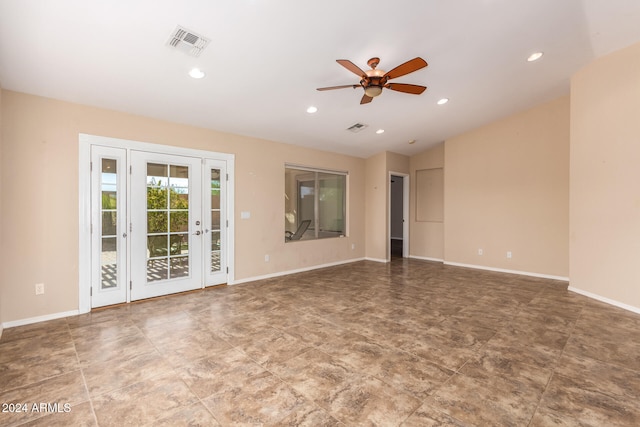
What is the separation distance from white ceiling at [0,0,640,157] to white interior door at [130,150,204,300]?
75 cm

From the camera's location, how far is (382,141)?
6.61 m

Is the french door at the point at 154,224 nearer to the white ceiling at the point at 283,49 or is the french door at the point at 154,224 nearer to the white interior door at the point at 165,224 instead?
the white interior door at the point at 165,224

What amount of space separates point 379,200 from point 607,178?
4.17 meters

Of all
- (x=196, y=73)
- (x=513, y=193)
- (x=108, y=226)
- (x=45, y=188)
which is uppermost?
(x=196, y=73)

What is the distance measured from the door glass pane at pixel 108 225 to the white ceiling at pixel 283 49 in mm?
846

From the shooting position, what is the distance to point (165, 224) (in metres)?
4.41

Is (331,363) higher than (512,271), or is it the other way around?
(512,271)

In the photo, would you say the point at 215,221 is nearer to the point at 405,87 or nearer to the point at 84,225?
the point at 84,225

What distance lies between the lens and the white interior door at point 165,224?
416 centimetres

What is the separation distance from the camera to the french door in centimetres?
390

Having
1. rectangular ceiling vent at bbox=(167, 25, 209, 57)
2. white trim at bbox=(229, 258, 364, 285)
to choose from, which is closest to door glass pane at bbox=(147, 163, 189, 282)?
white trim at bbox=(229, 258, 364, 285)

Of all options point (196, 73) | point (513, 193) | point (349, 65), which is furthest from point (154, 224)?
point (513, 193)

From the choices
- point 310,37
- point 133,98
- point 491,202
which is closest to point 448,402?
point 310,37

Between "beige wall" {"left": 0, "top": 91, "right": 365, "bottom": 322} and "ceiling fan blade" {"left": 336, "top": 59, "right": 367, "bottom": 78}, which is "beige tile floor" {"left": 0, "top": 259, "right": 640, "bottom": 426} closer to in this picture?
"beige wall" {"left": 0, "top": 91, "right": 365, "bottom": 322}
